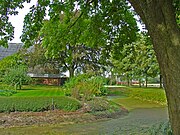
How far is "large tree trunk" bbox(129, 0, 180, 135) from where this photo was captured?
215cm

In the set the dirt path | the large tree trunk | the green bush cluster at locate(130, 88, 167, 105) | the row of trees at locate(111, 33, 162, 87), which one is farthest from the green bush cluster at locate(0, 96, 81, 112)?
the row of trees at locate(111, 33, 162, 87)

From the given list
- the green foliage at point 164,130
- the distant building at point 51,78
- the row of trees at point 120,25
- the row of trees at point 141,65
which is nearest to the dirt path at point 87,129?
the green foliage at point 164,130

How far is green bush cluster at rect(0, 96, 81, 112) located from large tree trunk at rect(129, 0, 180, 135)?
1079 cm

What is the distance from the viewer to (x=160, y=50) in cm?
221

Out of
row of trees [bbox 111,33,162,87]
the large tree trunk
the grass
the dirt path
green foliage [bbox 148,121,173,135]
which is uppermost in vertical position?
row of trees [bbox 111,33,162,87]

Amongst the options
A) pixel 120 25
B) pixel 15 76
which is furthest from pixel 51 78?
pixel 120 25

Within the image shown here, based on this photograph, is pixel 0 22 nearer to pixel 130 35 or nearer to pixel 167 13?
pixel 130 35

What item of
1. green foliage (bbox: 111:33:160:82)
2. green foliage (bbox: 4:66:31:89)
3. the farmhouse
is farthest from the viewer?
the farmhouse

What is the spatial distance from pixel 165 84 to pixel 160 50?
0.27 m

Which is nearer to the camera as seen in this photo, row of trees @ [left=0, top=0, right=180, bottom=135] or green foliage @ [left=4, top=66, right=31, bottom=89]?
row of trees @ [left=0, top=0, right=180, bottom=135]

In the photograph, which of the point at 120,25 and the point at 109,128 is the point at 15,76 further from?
the point at 120,25

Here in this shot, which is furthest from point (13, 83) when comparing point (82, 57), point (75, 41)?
point (75, 41)

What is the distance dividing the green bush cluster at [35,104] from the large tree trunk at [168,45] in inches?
425

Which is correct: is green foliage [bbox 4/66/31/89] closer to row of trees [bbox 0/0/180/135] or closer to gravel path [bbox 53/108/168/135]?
gravel path [bbox 53/108/168/135]
